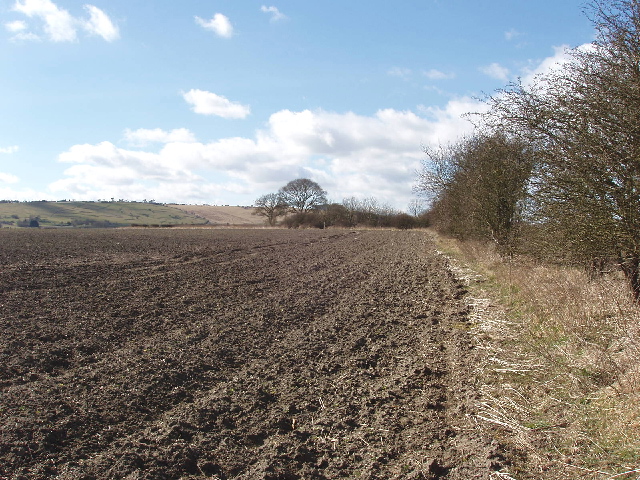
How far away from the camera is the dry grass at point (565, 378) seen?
12.8 ft

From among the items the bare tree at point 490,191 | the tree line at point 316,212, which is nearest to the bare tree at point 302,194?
the tree line at point 316,212

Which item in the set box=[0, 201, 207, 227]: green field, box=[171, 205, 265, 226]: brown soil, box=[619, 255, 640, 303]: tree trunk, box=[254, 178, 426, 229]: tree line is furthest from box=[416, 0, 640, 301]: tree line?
box=[171, 205, 265, 226]: brown soil

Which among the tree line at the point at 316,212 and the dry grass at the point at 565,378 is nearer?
the dry grass at the point at 565,378

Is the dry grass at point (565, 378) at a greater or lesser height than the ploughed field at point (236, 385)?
greater

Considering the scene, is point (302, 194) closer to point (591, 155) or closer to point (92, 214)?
point (92, 214)

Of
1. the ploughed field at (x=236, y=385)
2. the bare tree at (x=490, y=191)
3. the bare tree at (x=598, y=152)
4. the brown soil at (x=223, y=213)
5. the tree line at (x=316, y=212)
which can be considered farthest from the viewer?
the brown soil at (x=223, y=213)

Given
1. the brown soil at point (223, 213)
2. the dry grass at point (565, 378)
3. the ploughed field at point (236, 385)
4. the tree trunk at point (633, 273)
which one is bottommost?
the ploughed field at point (236, 385)

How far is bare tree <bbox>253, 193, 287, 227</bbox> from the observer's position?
273 feet

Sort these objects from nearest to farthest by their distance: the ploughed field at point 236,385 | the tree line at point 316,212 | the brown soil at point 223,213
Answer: the ploughed field at point 236,385, the tree line at point 316,212, the brown soil at point 223,213

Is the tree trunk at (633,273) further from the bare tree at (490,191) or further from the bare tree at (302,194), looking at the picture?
the bare tree at (302,194)

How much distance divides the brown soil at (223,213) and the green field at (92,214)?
328 cm

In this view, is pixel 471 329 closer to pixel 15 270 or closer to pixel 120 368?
pixel 120 368

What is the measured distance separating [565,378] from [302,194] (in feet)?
267

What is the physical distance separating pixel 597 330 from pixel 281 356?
14.7ft
